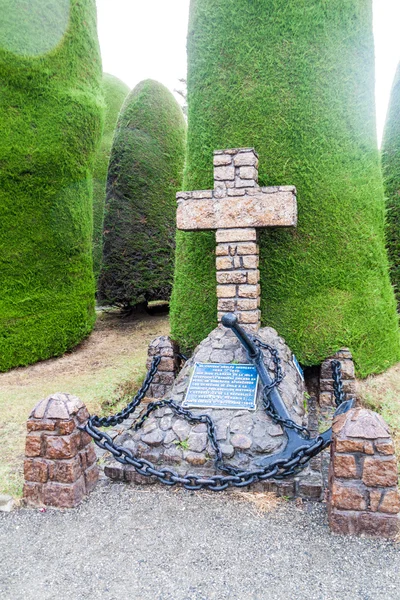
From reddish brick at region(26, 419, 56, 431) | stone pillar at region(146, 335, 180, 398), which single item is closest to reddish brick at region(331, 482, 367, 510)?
reddish brick at region(26, 419, 56, 431)

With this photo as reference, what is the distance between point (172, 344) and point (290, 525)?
8.77 feet

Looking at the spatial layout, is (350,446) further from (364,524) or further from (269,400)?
(269,400)

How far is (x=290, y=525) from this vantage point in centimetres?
254

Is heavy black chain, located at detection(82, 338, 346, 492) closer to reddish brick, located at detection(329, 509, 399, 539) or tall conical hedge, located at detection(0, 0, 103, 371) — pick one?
reddish brick, located at detection(329, 509, 399, 539)

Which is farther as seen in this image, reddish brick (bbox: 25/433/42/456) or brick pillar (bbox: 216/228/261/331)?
brick pillar (bbox: 216/228/261/331)

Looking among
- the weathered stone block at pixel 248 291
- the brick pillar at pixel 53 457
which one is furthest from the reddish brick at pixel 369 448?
the weathered stone block at pixel 248 291

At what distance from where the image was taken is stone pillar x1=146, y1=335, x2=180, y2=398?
4.85 meters

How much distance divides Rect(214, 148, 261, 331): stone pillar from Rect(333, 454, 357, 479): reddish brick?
6.24 ft

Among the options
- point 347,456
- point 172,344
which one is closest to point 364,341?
point 172,344

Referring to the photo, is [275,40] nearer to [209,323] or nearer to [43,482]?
[209,323]

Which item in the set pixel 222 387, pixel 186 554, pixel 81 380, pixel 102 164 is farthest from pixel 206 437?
pixel 102 164

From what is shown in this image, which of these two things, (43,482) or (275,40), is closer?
(43,482)

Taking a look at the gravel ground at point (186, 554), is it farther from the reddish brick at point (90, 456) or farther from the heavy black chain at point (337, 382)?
the heavy black chain at point (337, 382)

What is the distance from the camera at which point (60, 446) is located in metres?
2.73
